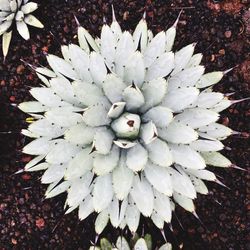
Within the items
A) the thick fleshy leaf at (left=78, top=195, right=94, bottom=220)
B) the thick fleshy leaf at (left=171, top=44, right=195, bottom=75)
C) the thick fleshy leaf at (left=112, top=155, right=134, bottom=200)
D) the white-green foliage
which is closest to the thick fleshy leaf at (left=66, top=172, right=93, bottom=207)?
the white-green foliage

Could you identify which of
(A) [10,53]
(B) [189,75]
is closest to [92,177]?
(B) [189,75]

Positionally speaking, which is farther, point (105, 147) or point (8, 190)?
point (8, 190)

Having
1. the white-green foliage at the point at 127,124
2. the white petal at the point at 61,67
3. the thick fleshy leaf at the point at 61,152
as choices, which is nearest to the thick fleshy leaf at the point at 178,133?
the white-green foliage at the point at 127,124

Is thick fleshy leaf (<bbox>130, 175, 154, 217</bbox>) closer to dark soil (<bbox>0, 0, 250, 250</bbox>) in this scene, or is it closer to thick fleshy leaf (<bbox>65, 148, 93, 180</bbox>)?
thick fleshy leaf (<bbox>65, 148, 93, 180</bbox>)

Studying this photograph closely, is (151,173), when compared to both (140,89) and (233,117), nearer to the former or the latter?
(140,89)

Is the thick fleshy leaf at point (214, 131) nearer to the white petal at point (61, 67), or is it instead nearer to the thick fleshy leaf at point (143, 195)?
the thick fleshy leaf at point (143, 195)

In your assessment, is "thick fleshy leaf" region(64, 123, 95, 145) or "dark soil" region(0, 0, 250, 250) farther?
"dark soil" region(0, 0, 250, 250)

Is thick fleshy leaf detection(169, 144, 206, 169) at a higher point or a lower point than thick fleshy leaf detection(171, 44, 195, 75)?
lower

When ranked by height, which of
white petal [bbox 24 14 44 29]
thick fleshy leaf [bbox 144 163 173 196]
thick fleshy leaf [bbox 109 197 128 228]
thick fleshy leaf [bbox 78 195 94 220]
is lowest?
thick fleshy leaf [bbox 109 197 128 228]
